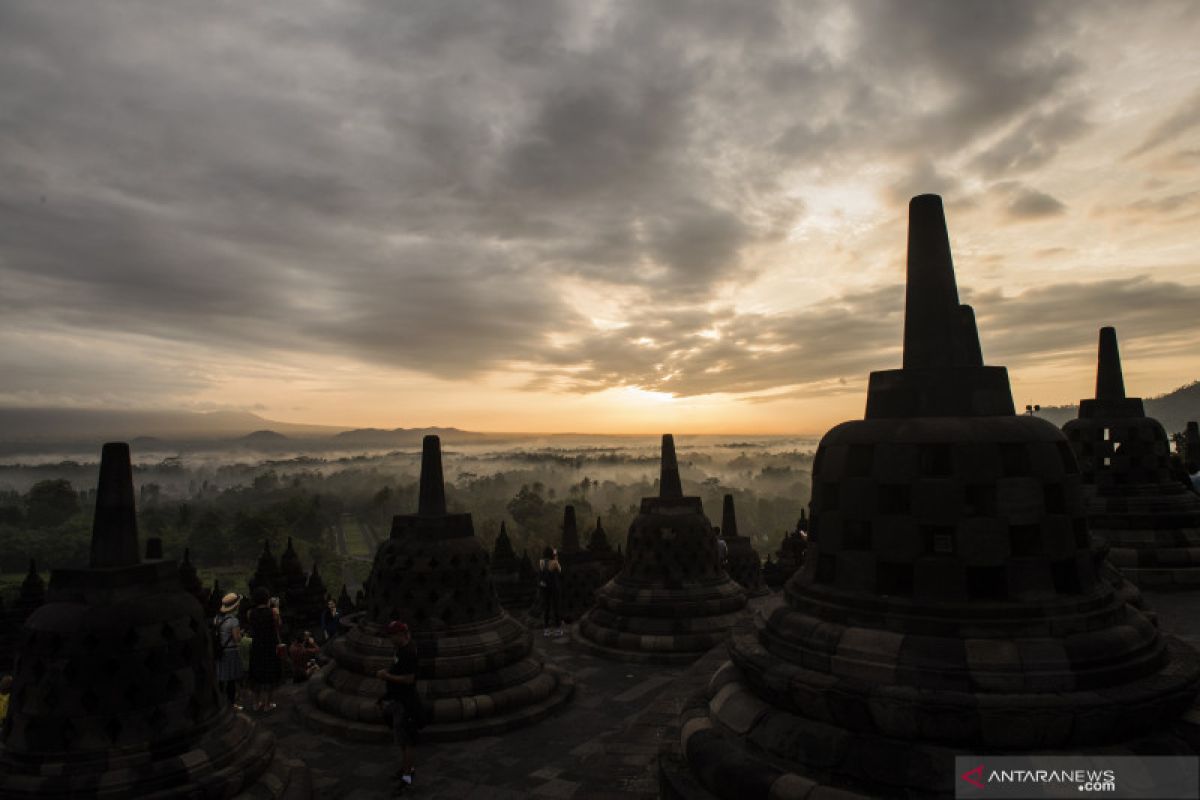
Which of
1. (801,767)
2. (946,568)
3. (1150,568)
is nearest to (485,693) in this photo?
(801,767)

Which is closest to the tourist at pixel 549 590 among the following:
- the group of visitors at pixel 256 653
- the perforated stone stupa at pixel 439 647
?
the perforated stone stupa at pixel 439 647

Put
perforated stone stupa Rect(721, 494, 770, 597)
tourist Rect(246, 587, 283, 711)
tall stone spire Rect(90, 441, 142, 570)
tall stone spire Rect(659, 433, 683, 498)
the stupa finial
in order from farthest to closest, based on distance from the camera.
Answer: perforated stone stupa Rect(721, 494, 770, 597) → tall stone spire Rect(659, 433, 683, 498) → tourist Rect(246, 587, 283, 711) → tall stone spire Rect(90, 441, 142, 570) → the stupa finial

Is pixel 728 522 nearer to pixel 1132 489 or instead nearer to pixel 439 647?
pixel 1132 489

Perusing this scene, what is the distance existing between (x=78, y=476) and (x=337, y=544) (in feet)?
382

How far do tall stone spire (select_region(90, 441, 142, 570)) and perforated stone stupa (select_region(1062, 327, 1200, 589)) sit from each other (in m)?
15.5

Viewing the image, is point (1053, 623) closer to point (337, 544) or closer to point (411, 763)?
point (411, 763)

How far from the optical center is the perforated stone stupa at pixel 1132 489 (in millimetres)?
12773

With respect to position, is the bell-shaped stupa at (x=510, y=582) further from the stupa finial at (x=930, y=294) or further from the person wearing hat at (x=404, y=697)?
the stupa finial at (x=930, y=294)

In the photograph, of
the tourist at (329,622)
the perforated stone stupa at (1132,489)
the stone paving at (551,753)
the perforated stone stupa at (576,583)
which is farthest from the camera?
the perforated stone stupa at (576,583)

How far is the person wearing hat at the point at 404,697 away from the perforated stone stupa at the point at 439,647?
5.12ft

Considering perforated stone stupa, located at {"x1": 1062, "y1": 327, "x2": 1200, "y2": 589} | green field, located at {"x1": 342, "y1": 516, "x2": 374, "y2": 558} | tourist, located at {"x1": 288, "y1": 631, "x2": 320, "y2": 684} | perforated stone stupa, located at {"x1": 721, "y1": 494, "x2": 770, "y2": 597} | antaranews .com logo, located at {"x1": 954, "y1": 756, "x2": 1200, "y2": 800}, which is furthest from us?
green field, located at {"x1": 342, "y1": 516, "x2": 374, "y2": 558}

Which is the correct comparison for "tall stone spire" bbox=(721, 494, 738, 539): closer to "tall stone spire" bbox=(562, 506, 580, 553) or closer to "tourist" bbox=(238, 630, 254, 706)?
"tall stone spire" bbox=(562, 506, 580, 553)

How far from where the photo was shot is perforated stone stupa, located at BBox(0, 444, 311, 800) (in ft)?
19.0

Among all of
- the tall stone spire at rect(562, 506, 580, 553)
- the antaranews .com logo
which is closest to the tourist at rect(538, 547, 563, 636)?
the tall stone spire at rect(562, 506, 580, 553)
